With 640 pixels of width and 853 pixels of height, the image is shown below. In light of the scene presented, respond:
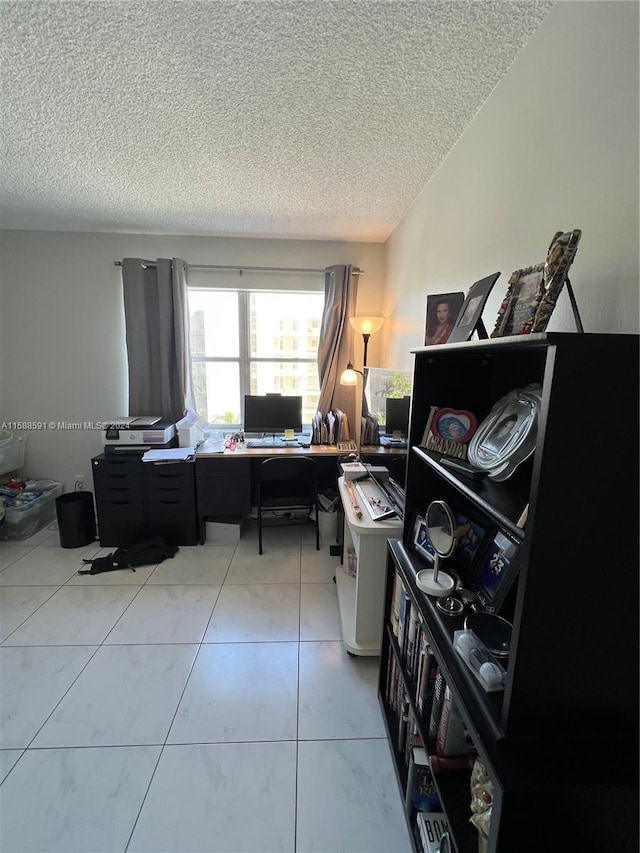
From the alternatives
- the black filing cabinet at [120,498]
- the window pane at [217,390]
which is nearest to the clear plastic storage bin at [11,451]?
the black filing cabinet at [120,498]

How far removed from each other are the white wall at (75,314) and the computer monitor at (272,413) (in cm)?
77

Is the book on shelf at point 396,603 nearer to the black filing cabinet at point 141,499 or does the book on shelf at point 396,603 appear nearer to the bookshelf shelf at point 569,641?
the bookshelf shelf at point 569,641

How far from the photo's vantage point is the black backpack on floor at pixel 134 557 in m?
2.40

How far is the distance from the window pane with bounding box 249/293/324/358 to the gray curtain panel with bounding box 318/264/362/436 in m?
0.17

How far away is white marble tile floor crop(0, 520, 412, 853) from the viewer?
3.60 feet

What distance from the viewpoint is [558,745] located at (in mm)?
650

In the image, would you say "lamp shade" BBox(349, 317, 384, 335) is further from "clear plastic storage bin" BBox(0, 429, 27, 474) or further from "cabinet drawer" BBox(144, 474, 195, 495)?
"clear plastic storage bin" BBox(0, 429, 27, 474)

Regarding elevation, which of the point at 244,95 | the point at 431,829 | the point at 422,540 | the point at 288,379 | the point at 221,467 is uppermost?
the point at 244,95

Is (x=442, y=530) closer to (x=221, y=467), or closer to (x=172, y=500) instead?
(x=221, y=467)

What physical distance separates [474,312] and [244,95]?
1.25 meters

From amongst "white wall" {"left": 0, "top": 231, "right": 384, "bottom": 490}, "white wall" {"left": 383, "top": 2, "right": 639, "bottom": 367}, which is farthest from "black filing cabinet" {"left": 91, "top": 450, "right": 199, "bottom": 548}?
"white wall" {"left": 383, "top": 2, "right": 639, "bottom": 367}

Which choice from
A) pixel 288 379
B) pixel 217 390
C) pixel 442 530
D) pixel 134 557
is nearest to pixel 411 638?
pixel 442 530

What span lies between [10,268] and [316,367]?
2.66m

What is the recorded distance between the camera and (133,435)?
106 inches
